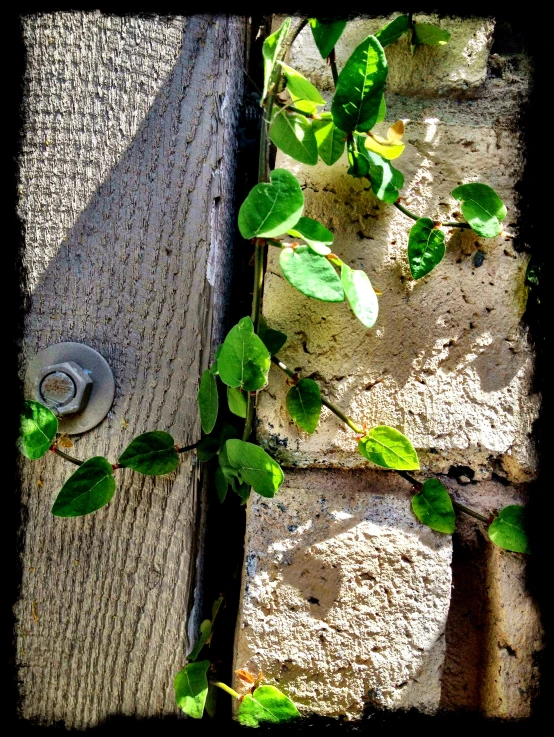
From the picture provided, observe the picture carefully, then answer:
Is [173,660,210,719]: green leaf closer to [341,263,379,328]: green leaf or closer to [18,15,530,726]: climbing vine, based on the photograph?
[18,15,530,726]: climbing vine

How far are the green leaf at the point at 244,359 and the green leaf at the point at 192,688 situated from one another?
1.08 ft

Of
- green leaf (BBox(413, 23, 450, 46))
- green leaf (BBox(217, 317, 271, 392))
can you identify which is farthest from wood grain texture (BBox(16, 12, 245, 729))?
green leaf (BBox(413, 23, 450, 46))

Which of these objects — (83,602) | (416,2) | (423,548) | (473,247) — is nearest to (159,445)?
(83,602)

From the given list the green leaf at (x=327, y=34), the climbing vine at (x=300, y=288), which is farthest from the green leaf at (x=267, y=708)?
the green leaf at (x=327, y=34)

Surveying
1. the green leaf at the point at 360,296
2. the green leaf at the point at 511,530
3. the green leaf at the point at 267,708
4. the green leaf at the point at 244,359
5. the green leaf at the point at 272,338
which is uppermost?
the green leaf at the point at 360,296

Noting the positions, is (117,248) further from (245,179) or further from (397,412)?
(397,412)

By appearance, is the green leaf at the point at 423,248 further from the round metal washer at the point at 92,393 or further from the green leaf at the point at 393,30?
the round metal washer at the point at 92,393

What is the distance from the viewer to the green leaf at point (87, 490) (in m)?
0.60

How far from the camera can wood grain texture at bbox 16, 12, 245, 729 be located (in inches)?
26.0

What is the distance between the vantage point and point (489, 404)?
2.15 feet

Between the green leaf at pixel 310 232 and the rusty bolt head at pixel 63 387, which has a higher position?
the green leaf at pixel 310 232

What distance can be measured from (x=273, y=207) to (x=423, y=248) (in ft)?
0.61

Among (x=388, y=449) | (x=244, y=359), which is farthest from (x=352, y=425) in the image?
(x=244, y=359)

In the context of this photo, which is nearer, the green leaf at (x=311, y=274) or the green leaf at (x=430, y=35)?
the green leaf at (x=311, y=274)
